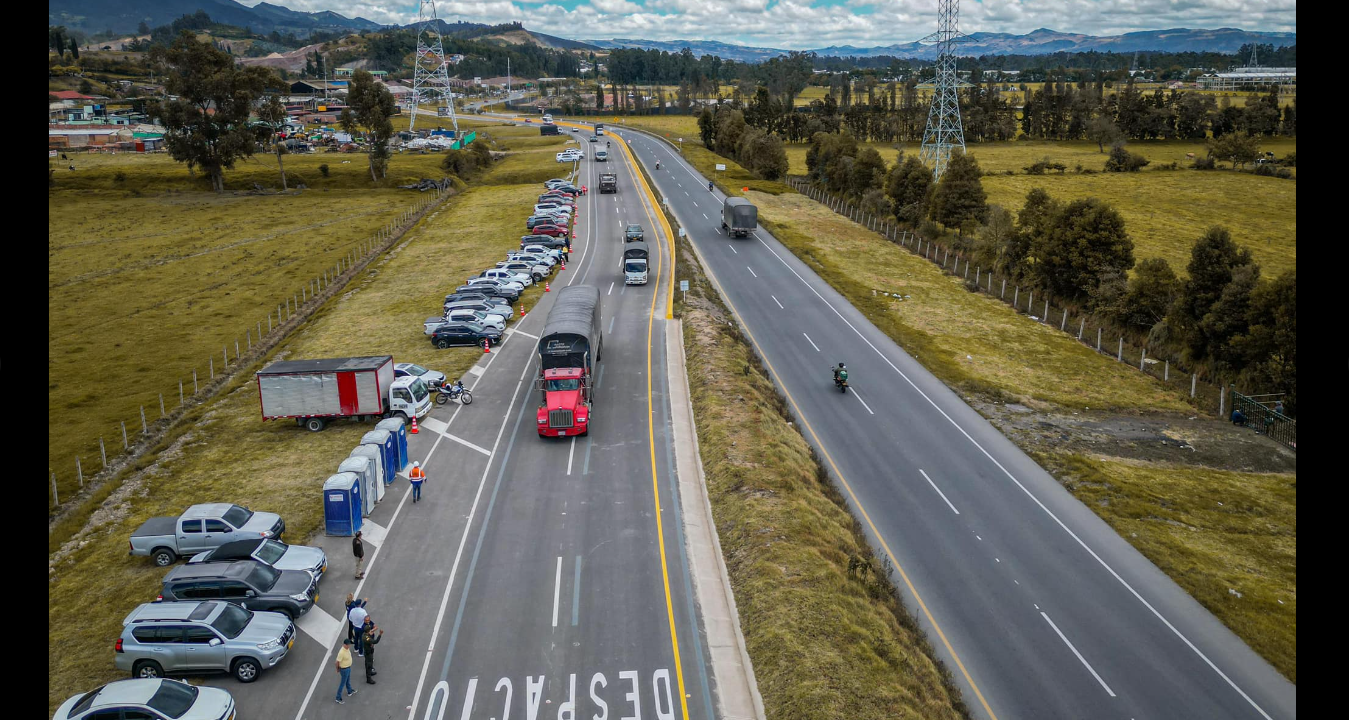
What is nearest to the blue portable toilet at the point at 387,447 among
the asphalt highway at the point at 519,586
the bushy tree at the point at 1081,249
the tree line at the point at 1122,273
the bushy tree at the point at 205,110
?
the asphalt highway at the point at 519,586

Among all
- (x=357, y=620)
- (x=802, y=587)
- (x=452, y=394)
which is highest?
(x=452, y=394)

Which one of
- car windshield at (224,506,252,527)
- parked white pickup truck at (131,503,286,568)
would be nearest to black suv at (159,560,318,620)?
parked white pickup truck at (131,503,286,568)

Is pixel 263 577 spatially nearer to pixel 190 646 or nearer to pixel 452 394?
pixel 190 646

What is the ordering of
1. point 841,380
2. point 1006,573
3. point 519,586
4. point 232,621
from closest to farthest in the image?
point 232,621, point 519,586, point 1006,573, point 841,380

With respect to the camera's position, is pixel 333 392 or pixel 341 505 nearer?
pixel 341 505

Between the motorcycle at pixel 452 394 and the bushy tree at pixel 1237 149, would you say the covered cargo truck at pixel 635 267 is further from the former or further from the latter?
the bushy tree at pixel 1237 149

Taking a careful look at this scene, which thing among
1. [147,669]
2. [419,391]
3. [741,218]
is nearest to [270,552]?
[147,669]

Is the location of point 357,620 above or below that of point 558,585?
above
